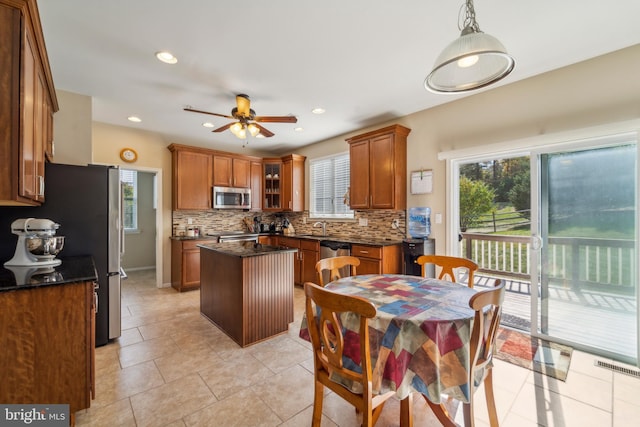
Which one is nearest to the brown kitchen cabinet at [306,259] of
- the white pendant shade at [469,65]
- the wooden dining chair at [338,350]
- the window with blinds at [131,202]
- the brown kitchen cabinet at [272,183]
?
the brown kitchen cabinet at [272,183]

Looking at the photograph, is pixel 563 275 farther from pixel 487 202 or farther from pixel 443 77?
pixel 443 77

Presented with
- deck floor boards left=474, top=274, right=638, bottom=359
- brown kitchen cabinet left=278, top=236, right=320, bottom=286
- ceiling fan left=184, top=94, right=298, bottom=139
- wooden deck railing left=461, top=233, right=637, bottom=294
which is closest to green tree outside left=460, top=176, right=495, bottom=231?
wooden deck railing left=461, top=233, right=637, bottom=294

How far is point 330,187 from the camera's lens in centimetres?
→ 530

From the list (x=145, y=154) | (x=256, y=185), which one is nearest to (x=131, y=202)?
(x=145, y=154)

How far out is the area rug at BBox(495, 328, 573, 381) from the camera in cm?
228

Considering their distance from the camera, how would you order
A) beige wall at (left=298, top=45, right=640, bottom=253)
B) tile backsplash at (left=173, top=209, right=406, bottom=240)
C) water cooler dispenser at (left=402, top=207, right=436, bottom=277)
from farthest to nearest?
tile backsplash at (left=173, top=209, right=406, bottom=240)
water cooler dispenser at (left=402, top=207, right=436, bottom=277)
beige wall at (left=298, top=45, right=640, bottom=253)

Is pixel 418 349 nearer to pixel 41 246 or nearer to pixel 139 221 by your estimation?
pixel 41 246

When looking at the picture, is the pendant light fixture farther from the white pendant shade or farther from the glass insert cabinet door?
the glass insert cabinet door

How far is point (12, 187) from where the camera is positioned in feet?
4.86

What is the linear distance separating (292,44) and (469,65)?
1420 mm

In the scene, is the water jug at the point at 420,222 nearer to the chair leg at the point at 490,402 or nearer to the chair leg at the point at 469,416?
the chair leg at the point at 490,402

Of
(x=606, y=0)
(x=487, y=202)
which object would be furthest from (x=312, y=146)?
(x=606, y=0)

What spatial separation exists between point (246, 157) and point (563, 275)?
5080 mm

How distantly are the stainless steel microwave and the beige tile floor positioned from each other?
272cm
